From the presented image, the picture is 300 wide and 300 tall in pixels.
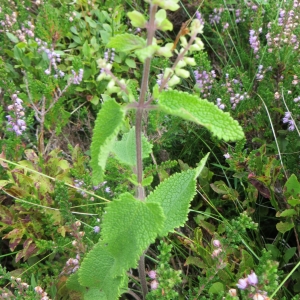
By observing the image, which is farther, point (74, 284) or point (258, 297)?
point (74, 284)

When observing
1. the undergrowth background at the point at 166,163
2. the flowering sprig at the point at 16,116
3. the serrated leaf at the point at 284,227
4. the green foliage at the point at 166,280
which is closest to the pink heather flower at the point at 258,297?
the undergrowth background at the point at 166,163

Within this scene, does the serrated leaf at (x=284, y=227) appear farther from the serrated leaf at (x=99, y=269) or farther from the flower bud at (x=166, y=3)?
the flower bud at (x=166, y=3)

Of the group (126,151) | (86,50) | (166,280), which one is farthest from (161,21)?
(86,50)

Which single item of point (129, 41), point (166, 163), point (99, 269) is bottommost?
point (99, 269)

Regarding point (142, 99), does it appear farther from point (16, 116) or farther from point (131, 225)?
point (16, 116)

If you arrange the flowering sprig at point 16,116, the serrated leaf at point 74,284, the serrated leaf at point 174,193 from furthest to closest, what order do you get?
the flowering sprig at point 16,116 → the serrated leaf at point 74,284 → the serrated leaf at point 174,193

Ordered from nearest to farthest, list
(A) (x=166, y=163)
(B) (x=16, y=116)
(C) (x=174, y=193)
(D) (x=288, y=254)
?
(C) (x=174, y=193)
(D) (x=288, y=254)
(A) (x=166, y=163)
(B) (x=16, y=116)

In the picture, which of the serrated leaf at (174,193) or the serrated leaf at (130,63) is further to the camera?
the serrated leaf at (130,63)
